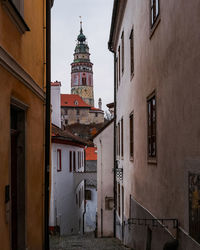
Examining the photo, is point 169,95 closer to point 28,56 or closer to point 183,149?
point 183,149

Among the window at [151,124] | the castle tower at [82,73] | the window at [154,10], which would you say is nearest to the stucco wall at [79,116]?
the castle tower at [82,73]

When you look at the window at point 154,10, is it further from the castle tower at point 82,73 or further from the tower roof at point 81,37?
the tower roof at point 81,37

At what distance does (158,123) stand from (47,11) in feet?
13.0

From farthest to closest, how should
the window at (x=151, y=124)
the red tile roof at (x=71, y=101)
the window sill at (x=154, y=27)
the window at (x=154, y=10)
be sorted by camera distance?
the red tile roof at (x=71, y=101) < the window at (x=151, y=124) < the window at (x=154, y=10) < the window sill at (x=154, y=27)

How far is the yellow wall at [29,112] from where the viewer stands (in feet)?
17.0

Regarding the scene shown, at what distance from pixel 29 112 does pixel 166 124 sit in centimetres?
259

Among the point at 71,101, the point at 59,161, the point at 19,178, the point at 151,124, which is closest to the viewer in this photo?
the point at 19,178

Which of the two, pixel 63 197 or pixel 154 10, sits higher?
pixel 154 10

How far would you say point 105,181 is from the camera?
19312mm

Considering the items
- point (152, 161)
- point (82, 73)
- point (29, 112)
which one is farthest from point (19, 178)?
point (82, 73)

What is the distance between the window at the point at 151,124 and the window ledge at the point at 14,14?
2.96m

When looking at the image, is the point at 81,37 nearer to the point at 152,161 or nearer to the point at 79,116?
the point at 79,116

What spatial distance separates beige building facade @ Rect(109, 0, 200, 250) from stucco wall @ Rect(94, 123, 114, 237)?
28.5 feet

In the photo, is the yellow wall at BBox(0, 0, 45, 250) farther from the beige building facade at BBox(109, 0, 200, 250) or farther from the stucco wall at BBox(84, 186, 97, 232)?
the stucco wall at BBox(84, 186, 97, 232)
